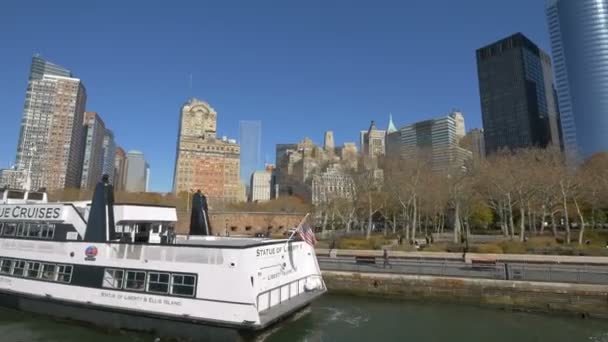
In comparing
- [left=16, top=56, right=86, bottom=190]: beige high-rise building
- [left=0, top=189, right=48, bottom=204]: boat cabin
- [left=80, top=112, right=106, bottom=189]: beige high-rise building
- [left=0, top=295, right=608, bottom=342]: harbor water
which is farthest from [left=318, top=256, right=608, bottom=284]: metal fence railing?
[left=80, top=112, right=106, bottom=189]: beige high-rise building

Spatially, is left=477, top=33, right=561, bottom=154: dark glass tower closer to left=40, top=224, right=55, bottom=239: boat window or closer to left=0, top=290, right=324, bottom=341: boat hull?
left=0, top=290, right=324, bottom=341: boat hull

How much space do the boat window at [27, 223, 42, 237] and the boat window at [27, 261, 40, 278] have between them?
1.45m

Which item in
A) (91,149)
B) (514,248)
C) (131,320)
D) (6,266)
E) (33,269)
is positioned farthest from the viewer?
(91,149)

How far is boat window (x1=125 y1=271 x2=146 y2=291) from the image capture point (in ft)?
48.1

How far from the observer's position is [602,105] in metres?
134

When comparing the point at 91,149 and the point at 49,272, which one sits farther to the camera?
the point at 91,149

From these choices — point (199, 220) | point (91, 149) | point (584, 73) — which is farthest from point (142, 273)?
point (584, 73)

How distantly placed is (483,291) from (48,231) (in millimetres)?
23316

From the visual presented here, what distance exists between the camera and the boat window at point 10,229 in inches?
749

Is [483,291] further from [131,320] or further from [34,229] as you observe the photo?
[34,229]

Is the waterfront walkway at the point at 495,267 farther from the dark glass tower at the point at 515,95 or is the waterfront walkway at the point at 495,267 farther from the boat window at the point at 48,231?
the dark glass tower at the point at 515,95

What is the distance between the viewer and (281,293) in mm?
15242

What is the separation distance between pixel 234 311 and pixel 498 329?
11892mm

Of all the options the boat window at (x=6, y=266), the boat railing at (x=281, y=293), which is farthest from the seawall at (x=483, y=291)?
the boat window at (x=6, y=266)
